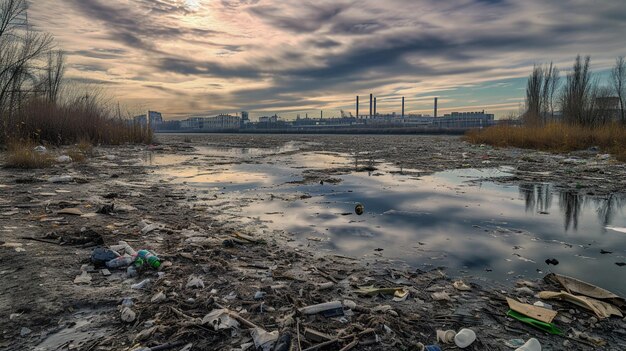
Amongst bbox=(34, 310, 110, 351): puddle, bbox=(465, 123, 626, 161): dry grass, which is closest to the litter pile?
bbox=(34, 310, 110, 351): puddle

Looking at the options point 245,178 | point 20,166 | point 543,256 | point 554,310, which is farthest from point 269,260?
point 20,166

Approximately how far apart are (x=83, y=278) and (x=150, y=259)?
49cm

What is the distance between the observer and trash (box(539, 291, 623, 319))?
7.80 feet

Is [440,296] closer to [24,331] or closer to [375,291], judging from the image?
[375,291]

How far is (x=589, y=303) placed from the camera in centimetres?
247

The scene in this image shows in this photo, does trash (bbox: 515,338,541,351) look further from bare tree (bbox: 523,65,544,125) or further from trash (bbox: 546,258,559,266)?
bare tree (bbox: 523,65,544,125)

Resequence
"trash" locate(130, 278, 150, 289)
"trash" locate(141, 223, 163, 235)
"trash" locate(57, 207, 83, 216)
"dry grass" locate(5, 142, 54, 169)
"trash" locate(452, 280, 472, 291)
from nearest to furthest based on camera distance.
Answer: "trash" locate(130, 278, 150, 289), "trash" locate(452, 280, 472, 291), "trash" locate(141, 223, 163, 235), "trash" locate(57, 207, 83, 216), "dry grass" locate(5, 142, 54, 169)

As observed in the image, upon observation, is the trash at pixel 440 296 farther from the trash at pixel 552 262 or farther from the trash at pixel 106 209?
the trash at pixel 106 209

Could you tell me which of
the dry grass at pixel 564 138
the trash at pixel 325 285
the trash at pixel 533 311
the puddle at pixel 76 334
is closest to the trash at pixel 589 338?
the trash at pixel 533 311

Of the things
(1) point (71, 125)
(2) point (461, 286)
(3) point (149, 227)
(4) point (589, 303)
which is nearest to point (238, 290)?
(2) point (461, 286)

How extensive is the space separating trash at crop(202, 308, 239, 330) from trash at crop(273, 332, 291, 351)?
319 mm

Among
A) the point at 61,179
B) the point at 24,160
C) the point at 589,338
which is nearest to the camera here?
the point at 589,338

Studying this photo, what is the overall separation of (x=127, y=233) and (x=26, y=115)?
1503 centimetres

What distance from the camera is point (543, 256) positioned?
11.7 feet
